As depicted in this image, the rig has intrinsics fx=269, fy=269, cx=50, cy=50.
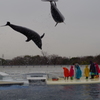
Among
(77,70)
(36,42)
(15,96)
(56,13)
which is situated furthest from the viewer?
(77,70)

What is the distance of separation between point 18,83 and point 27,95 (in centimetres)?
564

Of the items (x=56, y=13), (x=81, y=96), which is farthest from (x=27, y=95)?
(x=56, y=13)

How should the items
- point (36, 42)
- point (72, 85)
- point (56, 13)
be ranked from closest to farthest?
point (56, 13) → point (36, 42) → point (72, 85)

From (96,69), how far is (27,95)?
1025cm

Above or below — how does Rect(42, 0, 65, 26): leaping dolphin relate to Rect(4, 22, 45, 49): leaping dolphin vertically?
above

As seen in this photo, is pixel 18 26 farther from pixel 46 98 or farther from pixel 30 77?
pixel 30 77

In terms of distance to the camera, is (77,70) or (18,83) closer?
(18,83)

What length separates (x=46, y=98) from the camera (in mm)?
14617

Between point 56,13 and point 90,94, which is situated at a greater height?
point 56,13

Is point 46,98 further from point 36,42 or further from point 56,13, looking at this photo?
point 56,13

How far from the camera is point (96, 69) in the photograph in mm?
24406

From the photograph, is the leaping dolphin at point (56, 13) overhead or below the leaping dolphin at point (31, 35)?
overhead

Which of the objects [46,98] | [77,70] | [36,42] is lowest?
[46,98]

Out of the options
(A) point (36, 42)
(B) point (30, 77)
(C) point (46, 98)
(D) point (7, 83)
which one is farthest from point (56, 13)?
(B) point (30, 77)
